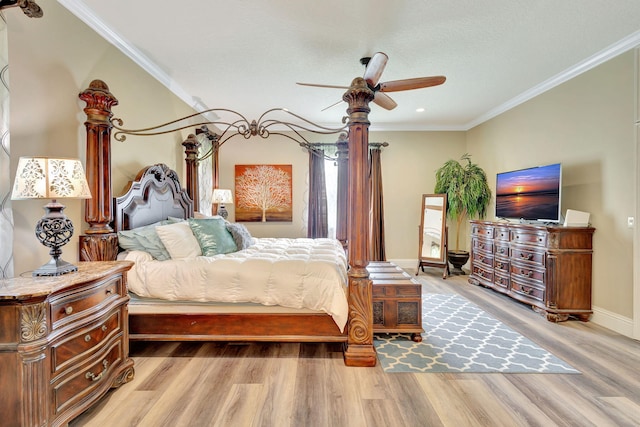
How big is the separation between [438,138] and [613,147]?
312 centimetres

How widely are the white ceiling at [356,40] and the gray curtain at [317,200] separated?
1.83 metres

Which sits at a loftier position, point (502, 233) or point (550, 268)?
point (502, 233)

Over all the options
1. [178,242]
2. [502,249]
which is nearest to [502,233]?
[502,249]

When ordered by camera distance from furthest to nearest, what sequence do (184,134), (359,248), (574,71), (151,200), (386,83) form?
1. (184,134)
2. (574,71)
3. (151,200)
4. (386,83)
5. (359,248)

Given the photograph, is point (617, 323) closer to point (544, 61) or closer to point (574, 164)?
point (574, 164)

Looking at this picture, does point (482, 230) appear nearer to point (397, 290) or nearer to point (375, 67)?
point (397, 290)

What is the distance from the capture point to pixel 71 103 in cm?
243

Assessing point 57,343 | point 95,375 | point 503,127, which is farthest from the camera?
point 503,127

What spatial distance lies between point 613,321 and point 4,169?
207 inches

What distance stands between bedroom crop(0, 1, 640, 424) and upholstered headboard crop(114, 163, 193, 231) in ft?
0.60

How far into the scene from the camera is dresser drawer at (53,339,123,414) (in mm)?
1553

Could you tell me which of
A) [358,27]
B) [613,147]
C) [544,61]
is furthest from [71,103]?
[613,147]

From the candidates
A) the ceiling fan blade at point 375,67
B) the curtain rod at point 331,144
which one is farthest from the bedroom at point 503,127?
the ceiling fan blade at point 375,67

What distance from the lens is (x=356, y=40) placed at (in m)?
2.90
